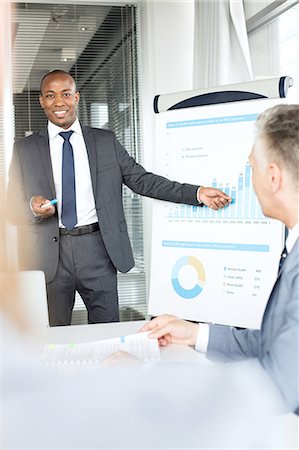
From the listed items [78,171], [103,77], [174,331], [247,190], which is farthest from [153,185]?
[103,77]

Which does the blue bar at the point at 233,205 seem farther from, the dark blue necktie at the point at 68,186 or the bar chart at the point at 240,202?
the dark blue necktie at the point at 68,186

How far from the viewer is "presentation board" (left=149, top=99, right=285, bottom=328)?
3.17 meters

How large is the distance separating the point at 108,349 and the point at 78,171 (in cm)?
211

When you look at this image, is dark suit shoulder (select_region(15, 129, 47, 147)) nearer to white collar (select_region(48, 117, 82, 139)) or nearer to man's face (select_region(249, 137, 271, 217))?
white collar (select_region(48, 117, 82, 139))

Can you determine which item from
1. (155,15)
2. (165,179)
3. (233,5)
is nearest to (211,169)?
(165,179)

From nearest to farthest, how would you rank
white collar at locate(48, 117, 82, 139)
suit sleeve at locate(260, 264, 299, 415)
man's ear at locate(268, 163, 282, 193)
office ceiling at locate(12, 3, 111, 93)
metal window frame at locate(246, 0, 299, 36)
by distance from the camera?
1. suit sleeve at locate(260, 264, 299, 415)
2. man's ear at locate(268, 163, 282, 193)
3. white collar at locate(48, 117, 82, 139)
4. metal window frame at locate(246, 0, 299, 36)
5. office ceiling at locate(12, 3, 111, 93)

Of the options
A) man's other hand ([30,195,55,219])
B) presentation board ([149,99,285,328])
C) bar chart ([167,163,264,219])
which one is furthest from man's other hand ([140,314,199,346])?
man's other hand ([30,195,55,219])

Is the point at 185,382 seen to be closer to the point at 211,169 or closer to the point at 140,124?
the point at 211,169

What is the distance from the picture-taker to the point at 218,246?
3.32 m

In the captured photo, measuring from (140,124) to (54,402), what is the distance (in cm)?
505

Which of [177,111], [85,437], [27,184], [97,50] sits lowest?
[85,437]

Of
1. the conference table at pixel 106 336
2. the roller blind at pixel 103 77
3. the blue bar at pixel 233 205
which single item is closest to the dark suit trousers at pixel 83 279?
the blue bar at pixel 233 205

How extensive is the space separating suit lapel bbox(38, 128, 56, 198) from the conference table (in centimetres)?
149

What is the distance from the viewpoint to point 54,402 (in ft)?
1.87
